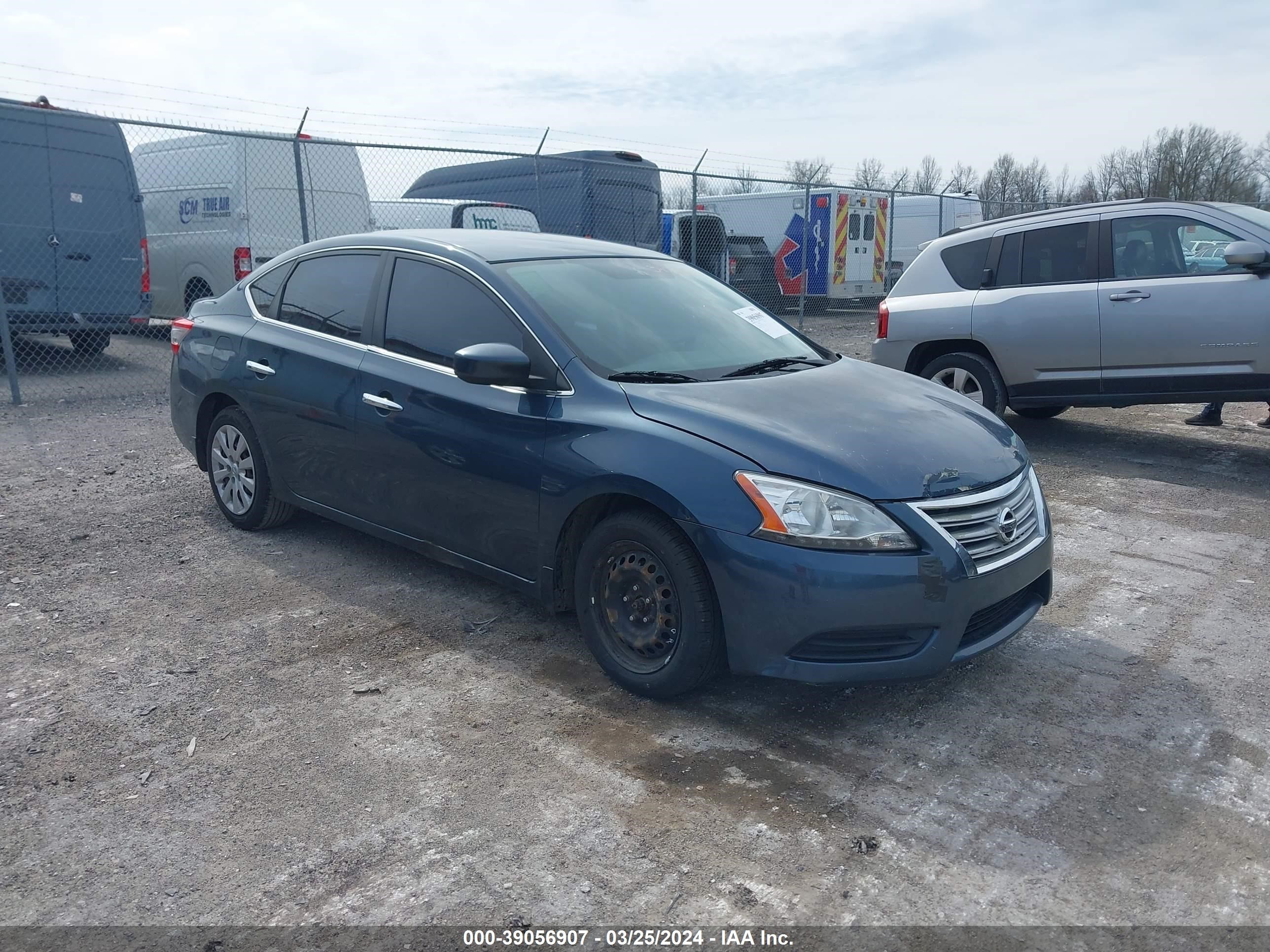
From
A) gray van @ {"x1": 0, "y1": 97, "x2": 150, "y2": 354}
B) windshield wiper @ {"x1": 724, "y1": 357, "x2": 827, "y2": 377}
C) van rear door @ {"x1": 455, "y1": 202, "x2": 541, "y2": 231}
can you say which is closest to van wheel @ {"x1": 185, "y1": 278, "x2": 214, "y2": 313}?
gray van @ {"x1": 0, "y1": 97, "x2": 150, "y2": 354}

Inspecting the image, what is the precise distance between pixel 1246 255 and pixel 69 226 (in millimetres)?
10770

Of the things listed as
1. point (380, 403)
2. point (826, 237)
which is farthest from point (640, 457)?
point (826, 237)

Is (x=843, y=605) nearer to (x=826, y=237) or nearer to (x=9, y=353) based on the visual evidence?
(x=9, y=353)

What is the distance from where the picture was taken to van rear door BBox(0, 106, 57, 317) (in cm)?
1028

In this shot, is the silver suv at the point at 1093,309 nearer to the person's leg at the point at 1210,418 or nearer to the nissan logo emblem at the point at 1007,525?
the person's leg at the point at 1210,418

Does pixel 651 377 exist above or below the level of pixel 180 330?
below

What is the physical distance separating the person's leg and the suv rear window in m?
2.43

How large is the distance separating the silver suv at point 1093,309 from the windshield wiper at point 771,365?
3.88 m

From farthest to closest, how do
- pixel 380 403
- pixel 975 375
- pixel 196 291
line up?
pixel 196 291 < pixel 975 375 < pixel 380 403

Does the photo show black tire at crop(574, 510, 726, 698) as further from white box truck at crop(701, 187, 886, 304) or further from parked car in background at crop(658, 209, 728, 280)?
white box truck at crop(701, 187, 886, 304)

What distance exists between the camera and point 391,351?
4.65 meters

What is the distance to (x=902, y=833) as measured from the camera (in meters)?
2.95

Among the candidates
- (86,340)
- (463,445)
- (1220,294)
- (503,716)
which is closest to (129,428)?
(86,340)

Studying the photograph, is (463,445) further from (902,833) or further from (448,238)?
(902,833)
